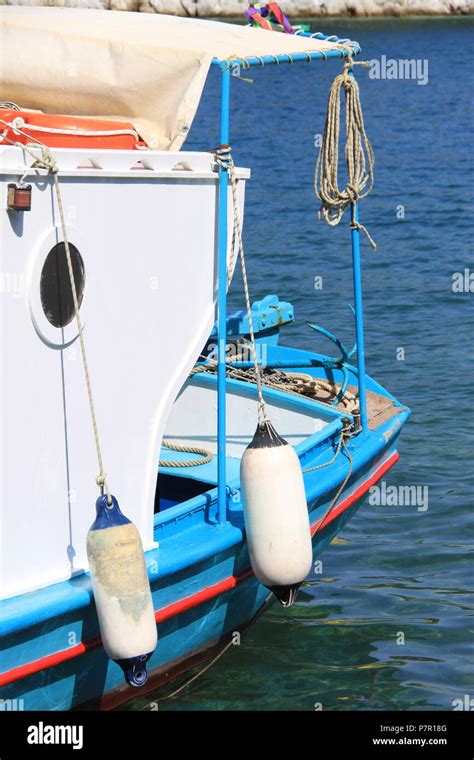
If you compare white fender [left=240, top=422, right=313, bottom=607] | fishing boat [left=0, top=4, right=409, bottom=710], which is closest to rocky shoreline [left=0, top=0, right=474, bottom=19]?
fishing boat [left=0, top=4, right=409, bottom=710]

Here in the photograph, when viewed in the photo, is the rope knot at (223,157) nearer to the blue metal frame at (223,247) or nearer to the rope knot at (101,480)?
the blue metal frame at (223,247)

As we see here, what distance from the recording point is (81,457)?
5617 millimetres

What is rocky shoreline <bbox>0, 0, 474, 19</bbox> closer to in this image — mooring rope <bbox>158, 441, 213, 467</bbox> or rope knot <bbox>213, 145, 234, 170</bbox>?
mooring rope <bbox>158, 441, 213, 467</bbox>

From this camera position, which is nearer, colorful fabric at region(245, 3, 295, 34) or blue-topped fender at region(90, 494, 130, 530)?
blue-topped fender at region(90, 494, 130, 530)

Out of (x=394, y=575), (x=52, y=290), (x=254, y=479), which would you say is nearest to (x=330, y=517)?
(x=394, y=575)

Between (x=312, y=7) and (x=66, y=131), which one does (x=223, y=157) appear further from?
(x=312, y=7)

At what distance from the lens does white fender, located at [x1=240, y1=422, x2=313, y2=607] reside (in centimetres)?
584

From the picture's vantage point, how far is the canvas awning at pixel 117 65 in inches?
237

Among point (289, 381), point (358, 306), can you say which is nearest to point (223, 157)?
point (358, 306)

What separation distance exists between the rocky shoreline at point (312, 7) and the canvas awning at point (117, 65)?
52.2m

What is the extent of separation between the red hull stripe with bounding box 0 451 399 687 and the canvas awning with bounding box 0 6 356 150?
2187mm

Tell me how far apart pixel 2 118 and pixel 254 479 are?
77.3 inches

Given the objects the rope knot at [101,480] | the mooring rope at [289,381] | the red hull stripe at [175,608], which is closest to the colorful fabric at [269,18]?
the mooring rope at [289,381]
